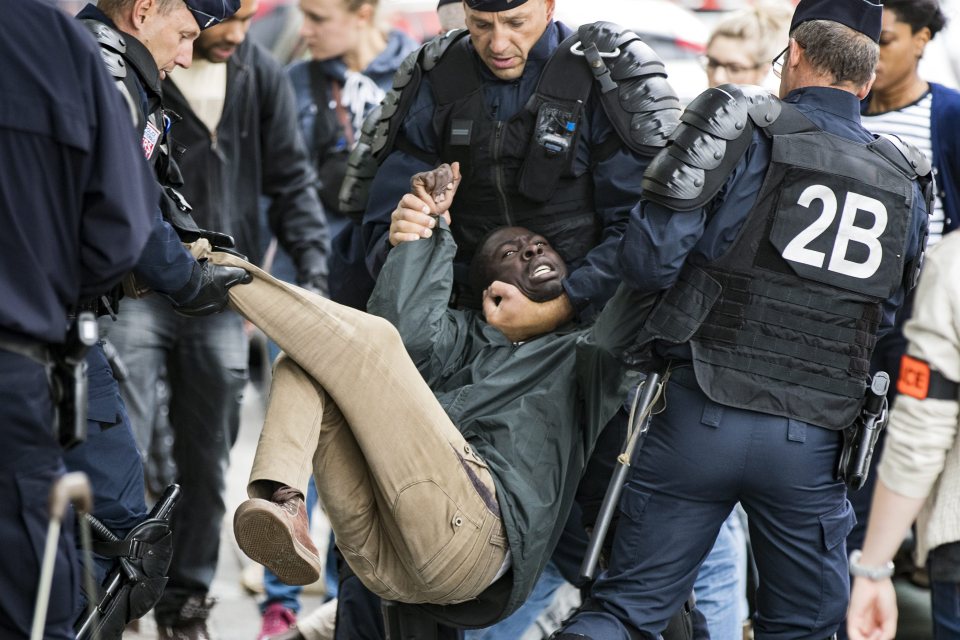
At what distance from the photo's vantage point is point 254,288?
3656mm

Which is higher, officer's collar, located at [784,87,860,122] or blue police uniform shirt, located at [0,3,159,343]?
officer's collar, located at [784,87,860,122]

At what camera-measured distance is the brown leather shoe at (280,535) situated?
327cm

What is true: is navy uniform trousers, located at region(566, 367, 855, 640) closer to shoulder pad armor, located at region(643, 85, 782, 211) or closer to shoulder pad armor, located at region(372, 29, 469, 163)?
shoulder pad armor, located at region(643, 85, 782, 211)

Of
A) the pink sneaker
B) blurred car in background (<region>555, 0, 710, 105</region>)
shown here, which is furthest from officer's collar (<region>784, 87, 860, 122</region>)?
blurred car in background (<region>555, 0, 710, 105</region>)

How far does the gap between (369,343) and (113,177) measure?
91 centimetres

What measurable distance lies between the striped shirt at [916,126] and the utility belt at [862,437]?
1.44 m

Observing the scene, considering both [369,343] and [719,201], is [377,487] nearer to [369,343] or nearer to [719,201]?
[369,343]

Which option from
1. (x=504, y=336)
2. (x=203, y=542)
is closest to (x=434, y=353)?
(x=504, y=336)

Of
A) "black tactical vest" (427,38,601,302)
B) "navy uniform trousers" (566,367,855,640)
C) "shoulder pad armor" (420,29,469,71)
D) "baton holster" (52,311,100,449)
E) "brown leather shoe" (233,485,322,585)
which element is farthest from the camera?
"shoulder pad armor" (420,29,469,71)

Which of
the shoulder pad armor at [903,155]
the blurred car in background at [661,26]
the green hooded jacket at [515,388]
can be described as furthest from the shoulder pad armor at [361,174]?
the blurred car in background at [661,26]

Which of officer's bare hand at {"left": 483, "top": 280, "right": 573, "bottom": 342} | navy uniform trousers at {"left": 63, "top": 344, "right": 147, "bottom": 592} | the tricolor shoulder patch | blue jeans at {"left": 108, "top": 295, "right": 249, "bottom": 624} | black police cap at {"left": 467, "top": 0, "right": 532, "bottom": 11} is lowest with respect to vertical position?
blue jeans at {"left": 108, "top": 295, "right": 249, "bottom": 624}

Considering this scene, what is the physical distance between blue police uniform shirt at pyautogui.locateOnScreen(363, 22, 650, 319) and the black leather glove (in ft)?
2.59

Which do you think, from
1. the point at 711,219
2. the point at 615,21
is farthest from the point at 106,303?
the point at 615,21

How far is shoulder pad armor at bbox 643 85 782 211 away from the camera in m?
3.48
